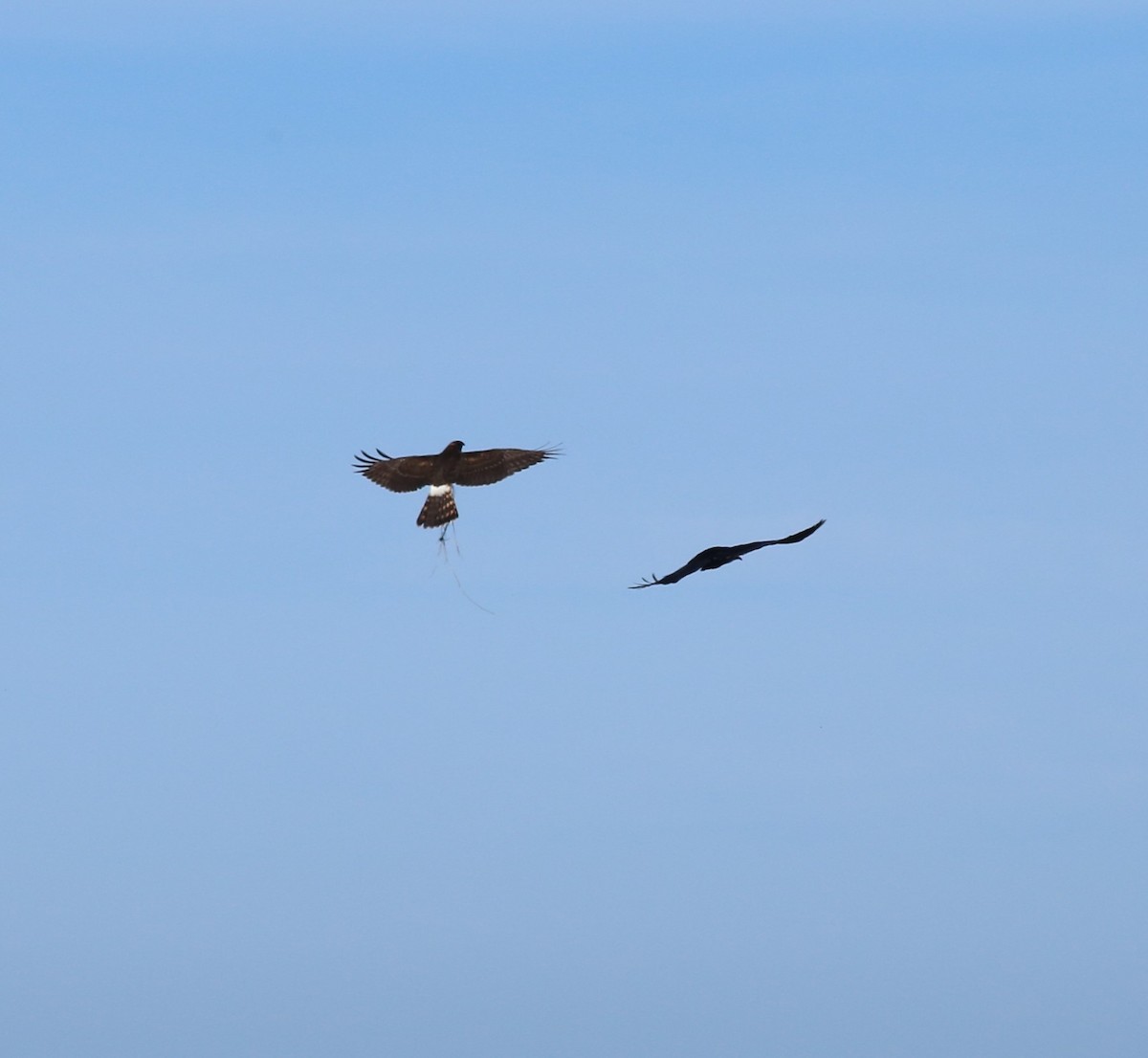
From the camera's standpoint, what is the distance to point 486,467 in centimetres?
6712

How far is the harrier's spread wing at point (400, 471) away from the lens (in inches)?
2625

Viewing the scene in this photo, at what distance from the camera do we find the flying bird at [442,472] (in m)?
66.4

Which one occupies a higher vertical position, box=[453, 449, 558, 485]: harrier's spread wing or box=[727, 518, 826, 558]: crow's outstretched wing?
box=[453, 449, 558, 485]: harrier's spread wing

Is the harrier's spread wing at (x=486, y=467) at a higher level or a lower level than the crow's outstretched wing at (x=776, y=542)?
higher

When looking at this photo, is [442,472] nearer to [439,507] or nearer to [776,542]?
[439,507]

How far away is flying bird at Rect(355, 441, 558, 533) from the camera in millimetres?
66375

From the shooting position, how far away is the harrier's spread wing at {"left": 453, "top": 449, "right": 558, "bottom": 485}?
66938mm

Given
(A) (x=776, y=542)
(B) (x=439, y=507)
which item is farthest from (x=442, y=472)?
(A) (x=776, y=542)

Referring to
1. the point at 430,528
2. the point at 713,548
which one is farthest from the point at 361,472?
the point at 713,548

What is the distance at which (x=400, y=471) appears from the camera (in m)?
66.8

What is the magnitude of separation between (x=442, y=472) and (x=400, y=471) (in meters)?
1.26

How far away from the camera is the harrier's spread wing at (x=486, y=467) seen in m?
66.9

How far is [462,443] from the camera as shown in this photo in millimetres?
66500

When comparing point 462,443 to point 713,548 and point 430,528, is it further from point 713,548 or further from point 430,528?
point 713,548
